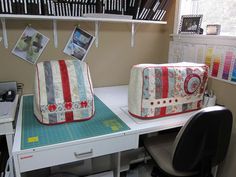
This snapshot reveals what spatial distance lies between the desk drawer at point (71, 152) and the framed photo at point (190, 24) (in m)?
1.06

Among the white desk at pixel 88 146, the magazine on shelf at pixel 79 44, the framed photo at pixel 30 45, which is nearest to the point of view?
the white desk at pixel 88 146

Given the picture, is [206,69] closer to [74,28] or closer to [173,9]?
[173,9]

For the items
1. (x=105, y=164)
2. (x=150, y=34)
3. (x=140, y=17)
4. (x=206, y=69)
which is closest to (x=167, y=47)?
(x=150, y=34)

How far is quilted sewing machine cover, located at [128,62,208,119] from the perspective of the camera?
3.92ft

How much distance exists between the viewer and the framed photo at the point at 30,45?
1.57 metres

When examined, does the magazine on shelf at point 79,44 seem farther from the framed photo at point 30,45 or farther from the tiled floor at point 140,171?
the tiled floor at point 140,171

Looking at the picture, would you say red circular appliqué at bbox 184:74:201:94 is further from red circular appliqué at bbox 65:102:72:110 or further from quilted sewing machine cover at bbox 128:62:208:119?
red circular appliqué at bbox 65:102:72:110

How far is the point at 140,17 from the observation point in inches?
67.6

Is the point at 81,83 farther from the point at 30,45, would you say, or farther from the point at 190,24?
the point at 190,24

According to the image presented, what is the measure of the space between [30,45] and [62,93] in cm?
71

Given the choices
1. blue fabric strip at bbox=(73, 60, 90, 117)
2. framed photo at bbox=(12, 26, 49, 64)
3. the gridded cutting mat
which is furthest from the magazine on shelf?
the gridded cutting mat

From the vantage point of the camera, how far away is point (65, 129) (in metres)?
1.12

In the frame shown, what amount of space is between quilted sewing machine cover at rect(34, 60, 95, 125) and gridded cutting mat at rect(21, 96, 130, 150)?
44 millimetres

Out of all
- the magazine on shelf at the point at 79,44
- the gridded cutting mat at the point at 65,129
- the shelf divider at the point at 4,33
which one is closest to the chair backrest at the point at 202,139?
the gridded cutting mat at the point at 65,129
